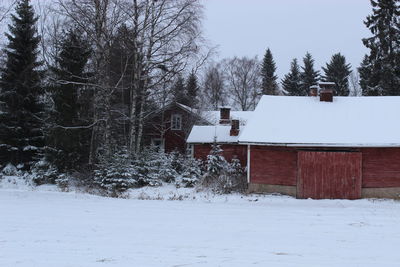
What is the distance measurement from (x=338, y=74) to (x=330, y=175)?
4001 cm

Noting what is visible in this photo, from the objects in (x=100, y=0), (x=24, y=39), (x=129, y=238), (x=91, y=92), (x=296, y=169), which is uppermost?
(x=100, y=0)

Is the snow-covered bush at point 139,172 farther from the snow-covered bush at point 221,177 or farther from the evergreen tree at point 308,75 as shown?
the evergreen tree at point 308,75

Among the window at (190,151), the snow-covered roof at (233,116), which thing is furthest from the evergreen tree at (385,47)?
the window at (190,151)

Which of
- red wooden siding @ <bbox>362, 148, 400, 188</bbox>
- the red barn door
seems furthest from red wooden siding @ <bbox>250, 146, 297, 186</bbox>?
red wooden siding @ <bbox>362, 148, 400, 188</bbox>

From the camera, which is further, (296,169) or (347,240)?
(296,169)

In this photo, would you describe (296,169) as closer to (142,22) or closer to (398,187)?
(398,187)

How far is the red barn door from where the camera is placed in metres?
18.2

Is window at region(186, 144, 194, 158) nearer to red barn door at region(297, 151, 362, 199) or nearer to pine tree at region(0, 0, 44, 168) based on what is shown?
pine tree at region(0, 0, 44, 168)

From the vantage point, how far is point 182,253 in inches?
297

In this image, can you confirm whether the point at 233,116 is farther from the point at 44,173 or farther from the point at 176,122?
the point at 44,173

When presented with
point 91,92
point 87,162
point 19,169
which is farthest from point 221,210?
point 19,169

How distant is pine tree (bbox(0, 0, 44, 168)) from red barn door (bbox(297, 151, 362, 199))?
593 inches

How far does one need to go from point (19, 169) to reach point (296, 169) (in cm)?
1621

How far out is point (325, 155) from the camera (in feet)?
60.1
